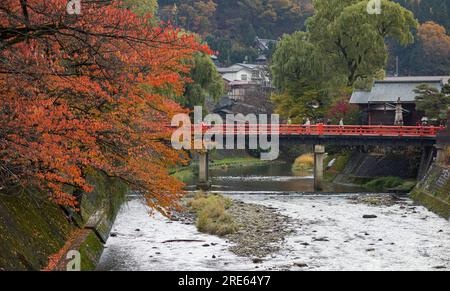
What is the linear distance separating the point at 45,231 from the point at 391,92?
42432mm

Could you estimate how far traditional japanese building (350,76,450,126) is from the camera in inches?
2172

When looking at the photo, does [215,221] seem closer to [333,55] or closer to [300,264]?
[300,264]

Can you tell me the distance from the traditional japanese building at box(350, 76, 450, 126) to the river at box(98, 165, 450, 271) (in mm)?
15144

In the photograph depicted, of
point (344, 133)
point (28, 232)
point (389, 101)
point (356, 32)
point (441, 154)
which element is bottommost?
point (28, 232)

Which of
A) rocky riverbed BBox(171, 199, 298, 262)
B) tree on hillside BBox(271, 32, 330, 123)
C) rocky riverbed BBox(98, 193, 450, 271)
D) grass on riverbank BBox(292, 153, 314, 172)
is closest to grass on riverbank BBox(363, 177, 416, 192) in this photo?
rocky riverbed BBox(98, 193, 450, 271)

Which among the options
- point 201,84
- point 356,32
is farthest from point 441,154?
point 201,84

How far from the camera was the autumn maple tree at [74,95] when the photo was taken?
13914mm

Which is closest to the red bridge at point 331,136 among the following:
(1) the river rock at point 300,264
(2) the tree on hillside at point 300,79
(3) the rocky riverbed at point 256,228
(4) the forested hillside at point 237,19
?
(3) the rocky riverbed at point 256,228

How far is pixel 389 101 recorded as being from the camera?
55.3 meters

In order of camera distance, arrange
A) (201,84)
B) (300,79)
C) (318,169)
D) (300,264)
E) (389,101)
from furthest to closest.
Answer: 1. (300,79)
2. (201,84)
3. (389,101)
4. (318,169)
5. (300,264)

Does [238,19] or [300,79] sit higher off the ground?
[238,19]

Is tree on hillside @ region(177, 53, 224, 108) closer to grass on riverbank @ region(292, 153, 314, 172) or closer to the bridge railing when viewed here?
the bridge railing

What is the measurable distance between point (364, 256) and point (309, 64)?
129 feet

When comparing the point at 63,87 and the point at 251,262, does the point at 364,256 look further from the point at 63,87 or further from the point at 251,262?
the point at 63,87
